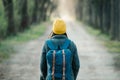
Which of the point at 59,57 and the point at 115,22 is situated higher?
the point at 59,57

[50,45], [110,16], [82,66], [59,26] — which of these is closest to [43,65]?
[50,45]

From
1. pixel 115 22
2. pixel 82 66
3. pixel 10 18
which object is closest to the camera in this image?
pixel 82 66

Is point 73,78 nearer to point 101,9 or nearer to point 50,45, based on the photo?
point 50,45

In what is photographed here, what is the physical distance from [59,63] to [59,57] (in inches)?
3.2

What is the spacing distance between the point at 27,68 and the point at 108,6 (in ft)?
78.3

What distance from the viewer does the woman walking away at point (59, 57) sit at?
6.39 m

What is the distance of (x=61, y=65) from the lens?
6395mm

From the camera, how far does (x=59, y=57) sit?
252 inches

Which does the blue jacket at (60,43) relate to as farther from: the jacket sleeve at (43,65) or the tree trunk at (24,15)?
the tree trunk at (24,15)

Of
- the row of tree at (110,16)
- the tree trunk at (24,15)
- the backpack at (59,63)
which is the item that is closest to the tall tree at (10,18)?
the tree trunk at (24,15)

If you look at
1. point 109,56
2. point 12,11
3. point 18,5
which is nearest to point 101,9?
point 18,5

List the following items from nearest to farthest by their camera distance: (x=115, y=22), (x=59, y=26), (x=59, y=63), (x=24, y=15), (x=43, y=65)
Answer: (x=59, y=63), (x=59, y=26), (x=43, y=65), (x=115, y=22), (x=24, y=15)

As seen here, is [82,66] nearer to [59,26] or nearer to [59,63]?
[59,26]

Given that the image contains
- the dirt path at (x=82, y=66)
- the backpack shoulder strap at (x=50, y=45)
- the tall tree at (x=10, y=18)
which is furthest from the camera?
the tall tree at (x=10, y=18)
